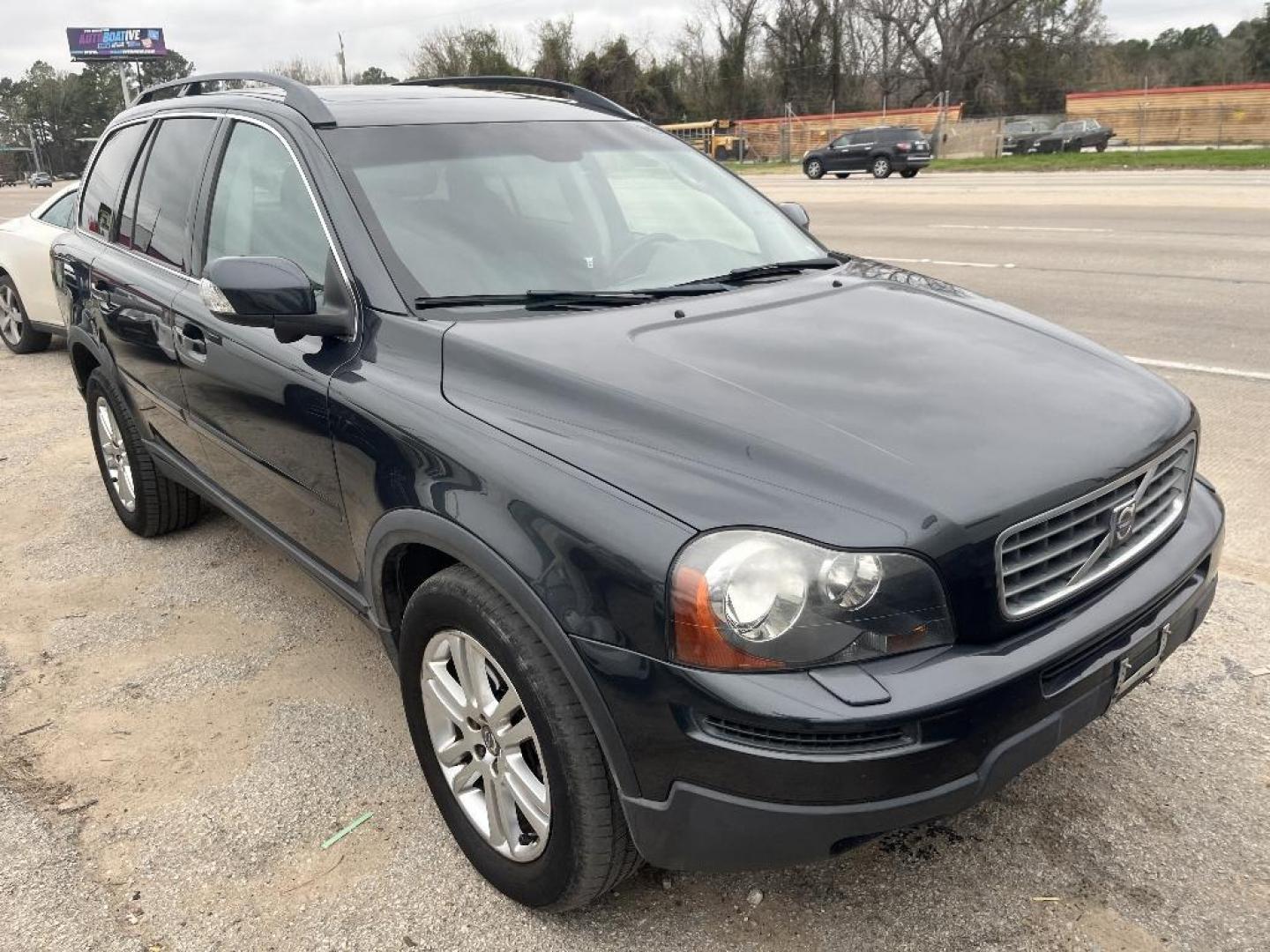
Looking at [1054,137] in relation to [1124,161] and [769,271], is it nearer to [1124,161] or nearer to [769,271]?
[1124,161]

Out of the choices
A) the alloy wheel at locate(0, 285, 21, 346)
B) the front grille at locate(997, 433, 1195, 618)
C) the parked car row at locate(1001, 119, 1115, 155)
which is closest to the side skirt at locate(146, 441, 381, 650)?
the front grille at locate(997, 433, 1195, 618)

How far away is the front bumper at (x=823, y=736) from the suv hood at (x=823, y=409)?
253 mm

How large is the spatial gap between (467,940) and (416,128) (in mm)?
2234

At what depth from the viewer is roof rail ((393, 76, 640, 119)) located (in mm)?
3904

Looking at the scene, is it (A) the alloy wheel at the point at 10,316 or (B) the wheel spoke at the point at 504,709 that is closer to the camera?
(B) the wheel spoke at the point at 504,709

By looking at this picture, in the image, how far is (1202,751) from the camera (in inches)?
111

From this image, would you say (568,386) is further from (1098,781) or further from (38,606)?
(38,606)

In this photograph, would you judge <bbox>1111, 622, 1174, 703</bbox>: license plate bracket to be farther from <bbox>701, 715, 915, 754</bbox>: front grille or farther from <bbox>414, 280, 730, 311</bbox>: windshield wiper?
<bbox>414, 280, 730, 311</bbox>: windshield wiper

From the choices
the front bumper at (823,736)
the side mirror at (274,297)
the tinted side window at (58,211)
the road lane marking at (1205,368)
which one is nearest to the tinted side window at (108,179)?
the side mirror at (274,297)

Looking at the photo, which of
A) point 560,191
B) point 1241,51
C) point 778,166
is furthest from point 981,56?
point 560,191

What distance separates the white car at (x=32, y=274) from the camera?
27.3 ft

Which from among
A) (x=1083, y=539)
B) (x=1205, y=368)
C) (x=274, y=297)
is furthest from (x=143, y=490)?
(x=1205, y=368)

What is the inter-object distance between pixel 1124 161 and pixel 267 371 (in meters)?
31.7

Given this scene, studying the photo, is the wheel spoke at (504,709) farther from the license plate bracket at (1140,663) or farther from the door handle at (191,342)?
the door handle at (191,342)
